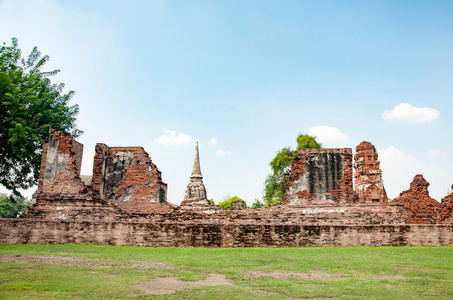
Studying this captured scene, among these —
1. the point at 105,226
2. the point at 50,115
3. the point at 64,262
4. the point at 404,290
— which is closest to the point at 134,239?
the point at 105,226

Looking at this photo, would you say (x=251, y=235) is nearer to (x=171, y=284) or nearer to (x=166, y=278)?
(x=166, y=278)

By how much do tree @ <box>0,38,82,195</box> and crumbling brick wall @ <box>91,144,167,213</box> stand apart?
3.54 metres

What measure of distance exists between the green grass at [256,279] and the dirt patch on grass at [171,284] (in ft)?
0.47

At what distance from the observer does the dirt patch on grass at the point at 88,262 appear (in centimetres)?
748

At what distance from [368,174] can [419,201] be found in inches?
170

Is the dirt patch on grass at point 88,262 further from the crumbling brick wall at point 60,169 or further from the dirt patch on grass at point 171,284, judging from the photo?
the crumbling brick wall at point 60,169

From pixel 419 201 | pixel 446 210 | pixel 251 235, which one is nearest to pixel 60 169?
pixel 251 235

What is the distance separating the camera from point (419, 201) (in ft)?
66.6

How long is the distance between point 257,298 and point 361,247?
7.49 metres

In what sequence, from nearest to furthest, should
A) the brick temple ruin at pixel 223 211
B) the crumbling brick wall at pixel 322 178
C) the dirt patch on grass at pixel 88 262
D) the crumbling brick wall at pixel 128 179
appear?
the dirt patch on grass at pixel 88 262
the brick temple ruin at pixel 223 211
the crumbling brick wall at pixel 322 178
the crumbling brick wall at pixel 128 179

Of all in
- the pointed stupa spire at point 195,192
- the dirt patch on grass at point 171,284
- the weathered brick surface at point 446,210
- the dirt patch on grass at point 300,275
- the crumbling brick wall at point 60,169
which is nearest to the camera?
the dirt patch on grass at point 171,284

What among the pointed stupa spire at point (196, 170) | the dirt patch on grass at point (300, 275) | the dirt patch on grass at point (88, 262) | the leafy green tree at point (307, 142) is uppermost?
the leafy green tree at point (307, 142)

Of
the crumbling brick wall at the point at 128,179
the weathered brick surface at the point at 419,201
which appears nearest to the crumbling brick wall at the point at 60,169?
the crumbling brick wall at the point at 128,179

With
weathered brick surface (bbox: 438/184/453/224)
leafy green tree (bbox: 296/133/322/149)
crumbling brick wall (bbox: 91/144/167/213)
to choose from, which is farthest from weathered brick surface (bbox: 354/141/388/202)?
leafy green tree (bbox: 296/133/322/149)
